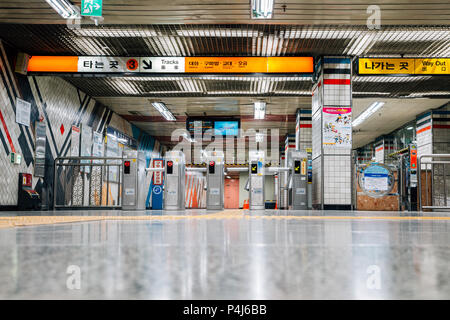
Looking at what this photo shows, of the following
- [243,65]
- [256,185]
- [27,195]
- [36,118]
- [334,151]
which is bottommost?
[27,195]

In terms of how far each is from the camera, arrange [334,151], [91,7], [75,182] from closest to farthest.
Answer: [91,7] → [334,151] → [75,182]

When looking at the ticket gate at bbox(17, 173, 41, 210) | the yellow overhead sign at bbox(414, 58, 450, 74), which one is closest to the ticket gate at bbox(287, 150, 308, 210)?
the yellow overhead sign at bbox(414, 58, 450, 74)

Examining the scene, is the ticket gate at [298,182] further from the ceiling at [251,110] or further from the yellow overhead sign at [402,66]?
the yellow overhead sign at [402,66]

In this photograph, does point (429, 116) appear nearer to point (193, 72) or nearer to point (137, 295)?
point (193, 72)

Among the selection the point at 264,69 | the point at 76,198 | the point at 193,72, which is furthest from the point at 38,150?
the point at 264,69

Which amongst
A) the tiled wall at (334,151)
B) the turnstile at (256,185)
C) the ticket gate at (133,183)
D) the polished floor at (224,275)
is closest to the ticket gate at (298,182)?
the turnstile at (256,185)

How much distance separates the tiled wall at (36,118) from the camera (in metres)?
7.61

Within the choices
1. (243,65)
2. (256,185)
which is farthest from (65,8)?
(256,185)

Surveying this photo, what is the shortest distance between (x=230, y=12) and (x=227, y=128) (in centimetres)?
656

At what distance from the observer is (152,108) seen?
45.9 ft

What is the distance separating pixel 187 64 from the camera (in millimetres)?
8555

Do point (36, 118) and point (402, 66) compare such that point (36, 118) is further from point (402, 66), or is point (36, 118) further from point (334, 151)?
point (402, 66)

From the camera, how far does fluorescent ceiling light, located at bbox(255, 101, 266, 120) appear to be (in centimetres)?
1309

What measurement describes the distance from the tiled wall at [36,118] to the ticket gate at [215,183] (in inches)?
154
